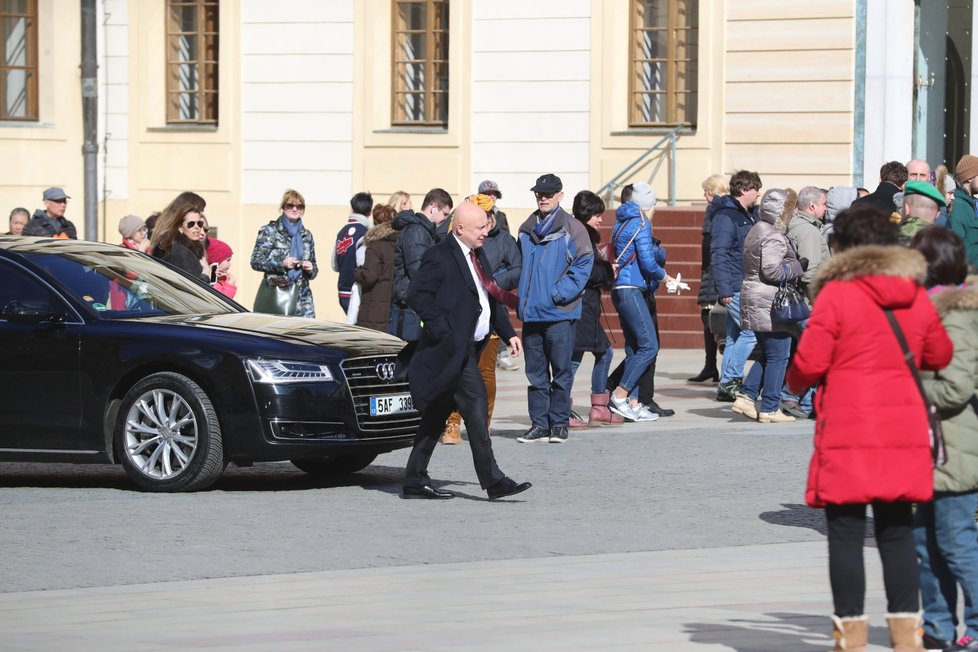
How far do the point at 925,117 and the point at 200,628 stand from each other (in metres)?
19.1

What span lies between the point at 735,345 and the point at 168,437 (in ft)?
21.6

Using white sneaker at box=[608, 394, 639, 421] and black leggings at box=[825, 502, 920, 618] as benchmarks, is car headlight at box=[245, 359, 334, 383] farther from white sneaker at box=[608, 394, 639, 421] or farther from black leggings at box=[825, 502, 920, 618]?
black leggings at box=[825, 502, 920, 618]

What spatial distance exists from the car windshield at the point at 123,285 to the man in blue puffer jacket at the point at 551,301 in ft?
7.67

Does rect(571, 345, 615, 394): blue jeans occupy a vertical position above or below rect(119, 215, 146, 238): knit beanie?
below


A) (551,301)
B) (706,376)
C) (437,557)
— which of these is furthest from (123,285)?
(706,376)

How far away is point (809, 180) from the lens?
80.5 ft

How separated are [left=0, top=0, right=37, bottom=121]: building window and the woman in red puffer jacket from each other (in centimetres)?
2405

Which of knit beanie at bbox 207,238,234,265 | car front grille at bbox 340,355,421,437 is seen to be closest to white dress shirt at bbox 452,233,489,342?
car front grille at bbox 340,355,421,437

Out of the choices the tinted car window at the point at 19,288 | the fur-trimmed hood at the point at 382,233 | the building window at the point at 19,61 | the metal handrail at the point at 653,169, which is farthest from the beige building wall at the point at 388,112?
the tinted car window at the point at 19,288

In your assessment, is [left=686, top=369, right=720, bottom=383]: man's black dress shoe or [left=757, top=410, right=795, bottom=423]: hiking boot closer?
[left=757, top=410, right=795, bottom=423]: hiking boot

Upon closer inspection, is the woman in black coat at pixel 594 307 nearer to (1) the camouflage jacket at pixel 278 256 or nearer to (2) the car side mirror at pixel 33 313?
(1) the camouflage jacket at pixel 278 256

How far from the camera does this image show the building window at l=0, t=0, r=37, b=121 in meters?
29.2

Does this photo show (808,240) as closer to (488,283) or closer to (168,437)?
(488,283)

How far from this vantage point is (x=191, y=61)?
28.9m
